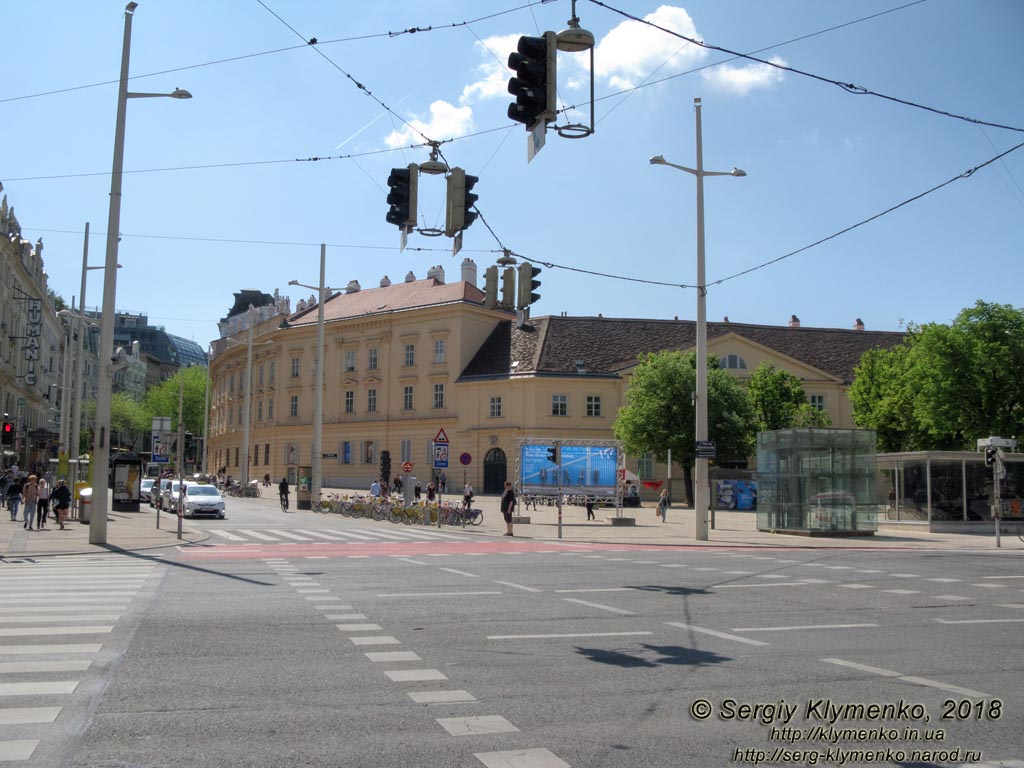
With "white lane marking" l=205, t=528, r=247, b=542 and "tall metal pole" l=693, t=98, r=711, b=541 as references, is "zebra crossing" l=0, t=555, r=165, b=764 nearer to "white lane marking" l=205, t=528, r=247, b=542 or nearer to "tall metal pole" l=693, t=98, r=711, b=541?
"white lane marking" l=205, t=528, r=247, b=542

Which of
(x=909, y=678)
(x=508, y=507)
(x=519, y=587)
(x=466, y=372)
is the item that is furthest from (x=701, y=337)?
(x=466, y=372)

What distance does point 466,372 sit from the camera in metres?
73.1

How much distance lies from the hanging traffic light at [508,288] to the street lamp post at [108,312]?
11.1m

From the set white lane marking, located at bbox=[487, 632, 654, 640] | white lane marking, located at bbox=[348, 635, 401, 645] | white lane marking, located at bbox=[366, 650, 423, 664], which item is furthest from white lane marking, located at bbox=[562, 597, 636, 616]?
white lane marking, located at bbox=[366, 650, 423, 664]

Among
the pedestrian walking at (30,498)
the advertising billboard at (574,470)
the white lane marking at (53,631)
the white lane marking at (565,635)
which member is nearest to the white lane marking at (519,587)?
the white lane marking at (565,635)

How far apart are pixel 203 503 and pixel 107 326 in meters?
18.8

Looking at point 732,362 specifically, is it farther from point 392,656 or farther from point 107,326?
point 392,656

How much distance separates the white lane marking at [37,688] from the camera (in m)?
7.49

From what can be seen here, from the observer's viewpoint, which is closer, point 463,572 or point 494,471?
point 463,572

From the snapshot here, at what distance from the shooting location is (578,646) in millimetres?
9859

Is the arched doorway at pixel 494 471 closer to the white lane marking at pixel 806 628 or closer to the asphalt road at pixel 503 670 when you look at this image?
the asphalt road at pixel 503 670

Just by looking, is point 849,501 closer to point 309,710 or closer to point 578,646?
point 578,646

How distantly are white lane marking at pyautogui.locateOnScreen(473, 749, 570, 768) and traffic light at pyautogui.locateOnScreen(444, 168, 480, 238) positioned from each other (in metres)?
8.76

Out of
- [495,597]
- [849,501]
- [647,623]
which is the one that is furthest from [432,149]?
[849,501]
